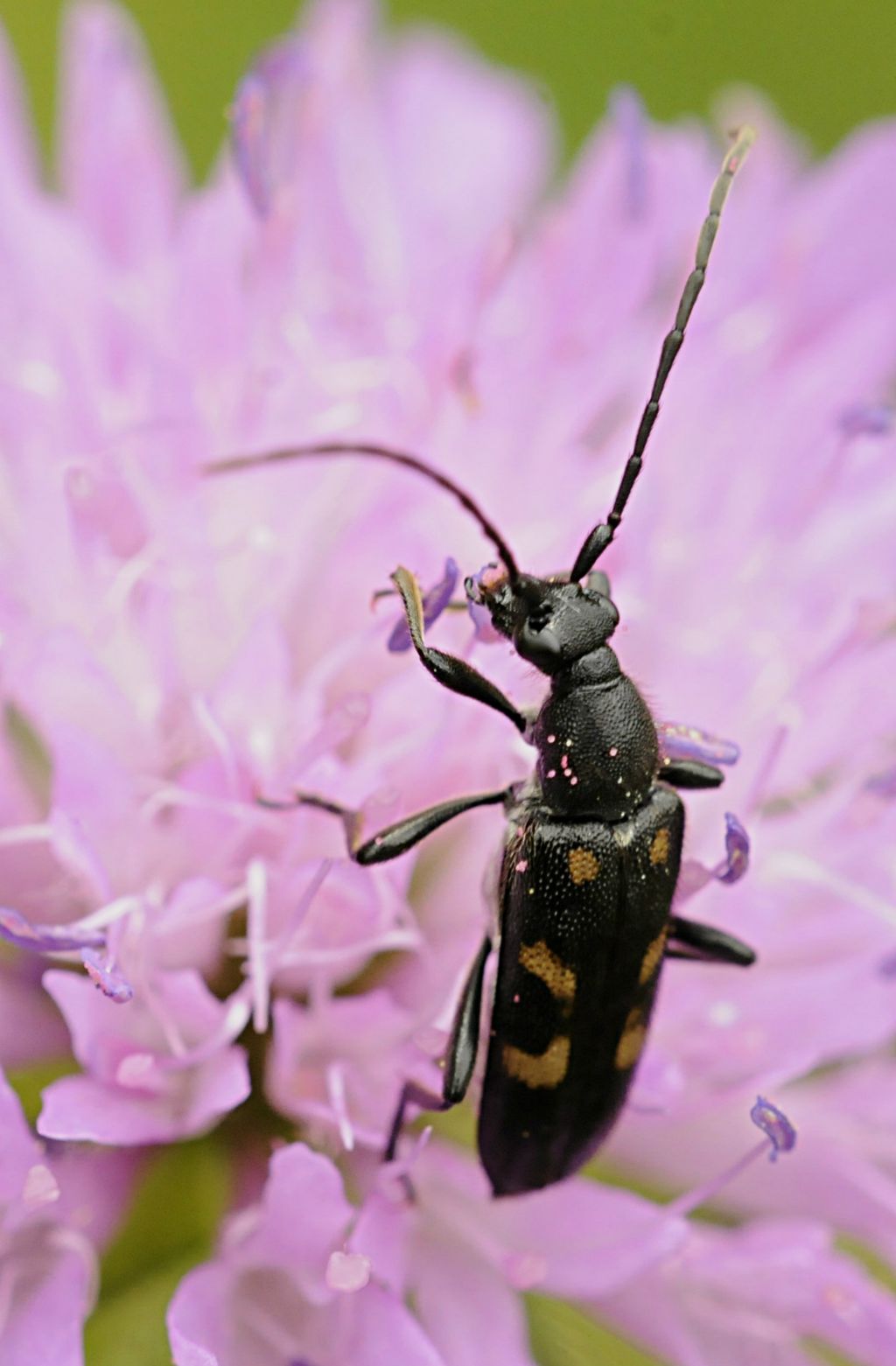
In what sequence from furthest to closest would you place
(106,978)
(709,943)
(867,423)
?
(867,423)
(709,943)
(106,978)

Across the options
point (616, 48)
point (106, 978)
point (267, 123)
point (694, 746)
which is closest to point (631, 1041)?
point (694, 746)

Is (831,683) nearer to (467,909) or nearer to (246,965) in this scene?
(467,909)

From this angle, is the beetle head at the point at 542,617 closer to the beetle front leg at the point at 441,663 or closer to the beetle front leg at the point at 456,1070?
the beetle front leg at the point at 441,663

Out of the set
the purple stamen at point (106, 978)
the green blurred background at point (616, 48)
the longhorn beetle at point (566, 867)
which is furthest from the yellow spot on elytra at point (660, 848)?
the green blurred background at point (616, 48)

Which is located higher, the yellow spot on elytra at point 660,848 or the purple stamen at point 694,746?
the purple stamen at point 694,746

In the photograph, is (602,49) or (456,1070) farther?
(602,49)

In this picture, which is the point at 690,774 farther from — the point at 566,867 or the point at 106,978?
the point at 106,978
